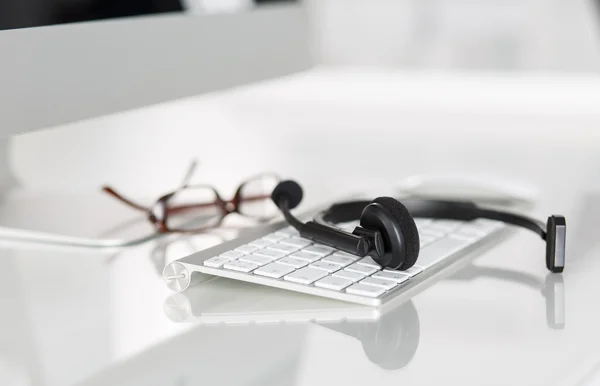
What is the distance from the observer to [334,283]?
532 millimetres

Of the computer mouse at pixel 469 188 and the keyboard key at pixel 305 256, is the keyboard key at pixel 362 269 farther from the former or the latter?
the computer mouse at pixel 469 188

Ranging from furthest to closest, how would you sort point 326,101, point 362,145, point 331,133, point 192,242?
point 326,101 → point 331,133 → point 362,145 → point 192,242

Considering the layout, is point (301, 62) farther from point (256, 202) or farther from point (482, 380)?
point (482, 380)

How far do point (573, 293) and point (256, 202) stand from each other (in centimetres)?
39

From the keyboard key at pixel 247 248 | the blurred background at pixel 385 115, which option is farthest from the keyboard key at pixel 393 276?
the blurred background at pixel 385 115

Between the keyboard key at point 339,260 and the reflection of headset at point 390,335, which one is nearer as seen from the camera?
the reflection of headset at point 390,335

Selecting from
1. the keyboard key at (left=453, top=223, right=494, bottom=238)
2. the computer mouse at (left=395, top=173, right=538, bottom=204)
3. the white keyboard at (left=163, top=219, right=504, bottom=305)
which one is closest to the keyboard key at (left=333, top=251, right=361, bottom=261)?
the white keyboard at (left=163, top=219, right=504, bottom=305)

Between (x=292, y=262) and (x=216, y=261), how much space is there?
0.06m

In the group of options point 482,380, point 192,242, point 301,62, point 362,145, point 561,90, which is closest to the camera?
point 482,380

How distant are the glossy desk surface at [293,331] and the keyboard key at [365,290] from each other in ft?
0.04

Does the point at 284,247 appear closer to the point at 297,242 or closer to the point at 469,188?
the point at 297,242

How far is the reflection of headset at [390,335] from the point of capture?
449 millimetres

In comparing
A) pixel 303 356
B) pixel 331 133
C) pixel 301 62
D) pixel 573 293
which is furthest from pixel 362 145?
pixel 303 356

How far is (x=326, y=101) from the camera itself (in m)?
1.66
